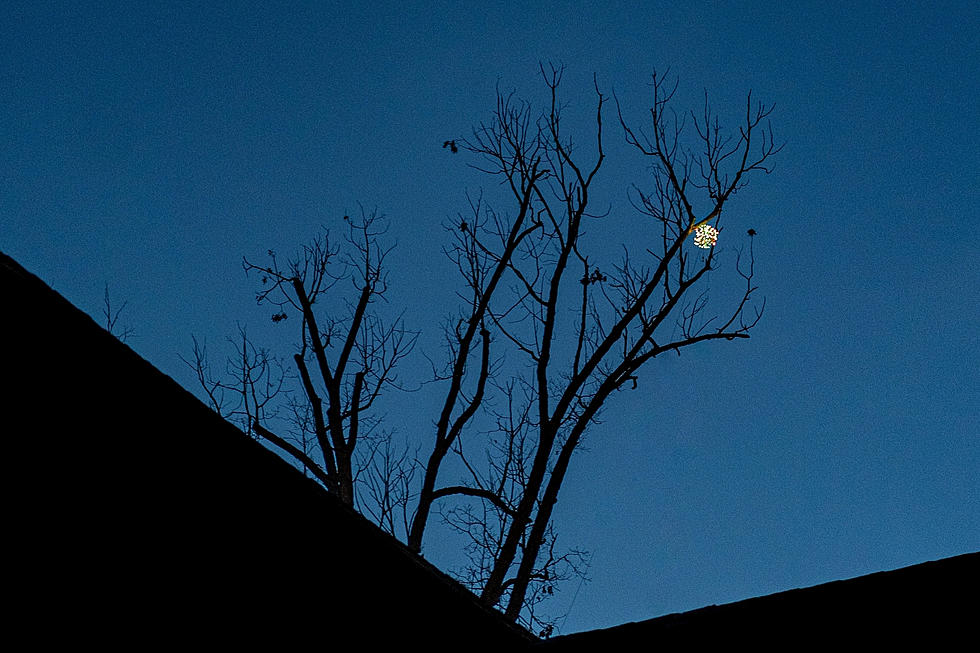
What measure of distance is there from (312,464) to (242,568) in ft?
21.1

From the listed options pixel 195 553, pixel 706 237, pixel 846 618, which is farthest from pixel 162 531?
pixel 706 237

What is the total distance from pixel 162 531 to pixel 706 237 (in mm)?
8247

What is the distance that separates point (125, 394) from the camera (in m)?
2.73

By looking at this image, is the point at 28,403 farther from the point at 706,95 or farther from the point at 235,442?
the point at 706,95

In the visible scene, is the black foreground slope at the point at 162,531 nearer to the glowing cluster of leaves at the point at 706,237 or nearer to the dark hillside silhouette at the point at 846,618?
the dark hillside silhouette at the point at 846,618

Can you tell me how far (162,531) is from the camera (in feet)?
10.0

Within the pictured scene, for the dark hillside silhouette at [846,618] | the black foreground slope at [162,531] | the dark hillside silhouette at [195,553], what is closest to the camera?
the dark hillside silhouette at [846,618]

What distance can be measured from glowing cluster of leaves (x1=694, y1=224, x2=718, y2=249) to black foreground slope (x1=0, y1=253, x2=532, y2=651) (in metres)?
7.42

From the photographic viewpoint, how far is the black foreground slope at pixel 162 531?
266cm

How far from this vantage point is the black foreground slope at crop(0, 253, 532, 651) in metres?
2.66

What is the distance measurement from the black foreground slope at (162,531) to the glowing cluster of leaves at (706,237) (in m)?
7.42

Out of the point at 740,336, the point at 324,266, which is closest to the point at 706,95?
the point at 740,336

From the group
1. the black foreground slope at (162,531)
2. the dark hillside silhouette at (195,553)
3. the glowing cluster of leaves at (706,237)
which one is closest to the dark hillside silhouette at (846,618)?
the dark hillside silhouette at (195,553)

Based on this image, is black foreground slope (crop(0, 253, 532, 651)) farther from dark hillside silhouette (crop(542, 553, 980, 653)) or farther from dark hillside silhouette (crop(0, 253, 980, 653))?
dark hillside silhouette (crop(542, 553, 980, 653))
